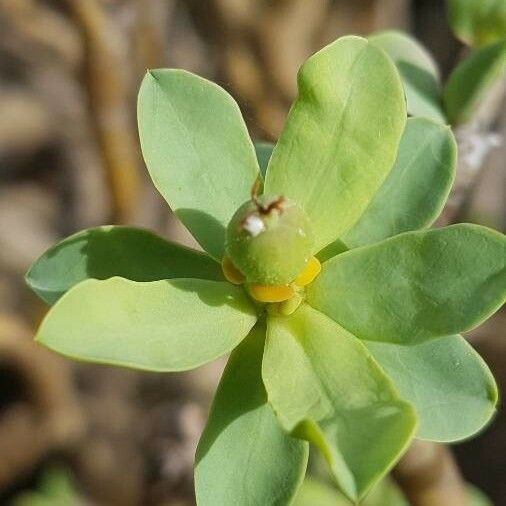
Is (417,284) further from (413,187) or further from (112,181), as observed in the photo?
(112,181)

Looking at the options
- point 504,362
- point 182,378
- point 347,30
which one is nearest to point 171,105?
point 182,378

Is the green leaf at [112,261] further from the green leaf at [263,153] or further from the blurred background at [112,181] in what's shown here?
the blurred background at [112,181]

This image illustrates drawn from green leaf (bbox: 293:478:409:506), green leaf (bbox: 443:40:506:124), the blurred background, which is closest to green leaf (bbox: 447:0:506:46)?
green leaf (bbox: 443:40:506:124)

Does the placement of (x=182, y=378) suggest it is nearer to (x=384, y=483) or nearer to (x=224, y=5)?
(x=384, y=483)

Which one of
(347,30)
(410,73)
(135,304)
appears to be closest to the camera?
(135,304)

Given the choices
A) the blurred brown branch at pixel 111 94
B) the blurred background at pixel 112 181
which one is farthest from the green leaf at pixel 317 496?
the blurred brown branch at pixel 111 94

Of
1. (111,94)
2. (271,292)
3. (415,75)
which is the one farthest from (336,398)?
(111,94)
